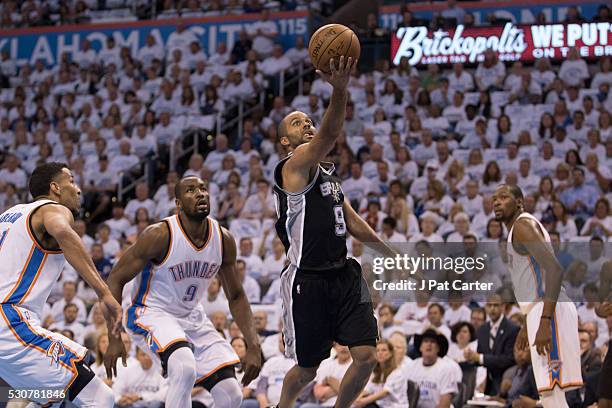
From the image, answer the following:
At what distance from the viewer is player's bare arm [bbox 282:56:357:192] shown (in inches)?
206

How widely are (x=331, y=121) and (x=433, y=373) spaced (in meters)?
4.10

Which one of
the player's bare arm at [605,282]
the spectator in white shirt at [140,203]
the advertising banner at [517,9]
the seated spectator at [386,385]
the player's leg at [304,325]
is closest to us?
the player's leg at [304,325]

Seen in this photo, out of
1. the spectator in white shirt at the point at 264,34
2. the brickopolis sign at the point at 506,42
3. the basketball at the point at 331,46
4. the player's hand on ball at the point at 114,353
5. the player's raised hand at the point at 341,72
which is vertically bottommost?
the player's hand on ball at the point at 114,353

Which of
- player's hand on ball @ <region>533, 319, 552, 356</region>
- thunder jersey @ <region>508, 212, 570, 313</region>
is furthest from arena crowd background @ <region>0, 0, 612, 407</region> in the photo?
player's hand on ball @ <region>533, 319, 552, 356</region>

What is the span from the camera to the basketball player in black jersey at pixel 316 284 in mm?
5848

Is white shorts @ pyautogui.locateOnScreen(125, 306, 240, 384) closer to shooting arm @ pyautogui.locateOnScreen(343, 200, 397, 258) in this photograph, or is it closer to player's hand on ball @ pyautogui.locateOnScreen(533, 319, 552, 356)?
shooting arm @ pyautogui.locateOnScreen(343, 200, 397, 258)

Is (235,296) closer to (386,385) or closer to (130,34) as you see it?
(386,385)

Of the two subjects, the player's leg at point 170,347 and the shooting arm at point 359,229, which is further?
the shooting arm at point 359,229

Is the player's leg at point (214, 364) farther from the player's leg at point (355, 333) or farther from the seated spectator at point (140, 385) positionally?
the seated spectator at point (140, 385)

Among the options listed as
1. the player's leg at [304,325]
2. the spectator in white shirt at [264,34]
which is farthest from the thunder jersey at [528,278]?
the spectator in white shirt at [264,34]

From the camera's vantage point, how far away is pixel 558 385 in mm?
6312

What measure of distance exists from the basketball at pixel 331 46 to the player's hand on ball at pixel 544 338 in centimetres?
223

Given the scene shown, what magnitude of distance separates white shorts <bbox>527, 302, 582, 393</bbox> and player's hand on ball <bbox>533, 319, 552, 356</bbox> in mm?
78

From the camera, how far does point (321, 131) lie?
17.8 ft
